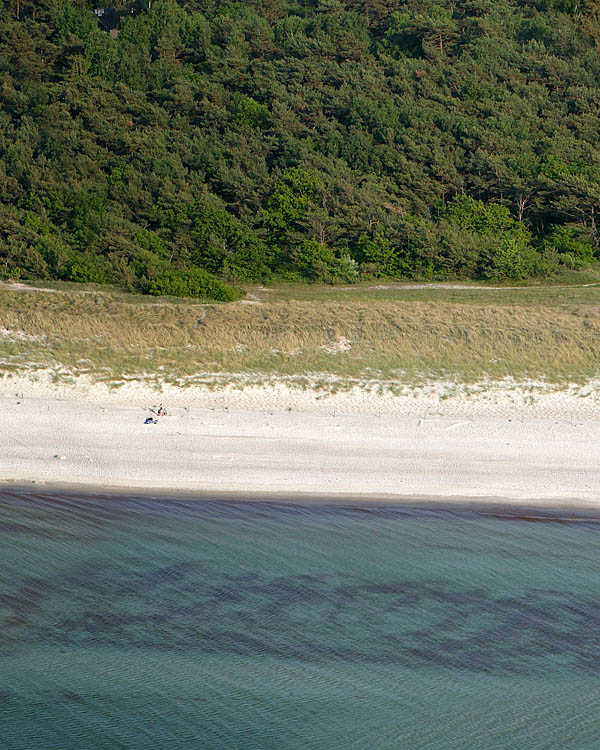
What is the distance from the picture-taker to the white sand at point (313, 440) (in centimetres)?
1044

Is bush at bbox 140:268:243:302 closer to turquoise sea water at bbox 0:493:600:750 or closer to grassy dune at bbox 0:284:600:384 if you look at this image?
grassy dune at bbox 0:284:600:384

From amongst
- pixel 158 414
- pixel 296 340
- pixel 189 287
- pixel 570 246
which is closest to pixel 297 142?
pixel 570 246

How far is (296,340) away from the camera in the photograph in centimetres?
1498

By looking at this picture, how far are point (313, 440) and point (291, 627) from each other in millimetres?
3651

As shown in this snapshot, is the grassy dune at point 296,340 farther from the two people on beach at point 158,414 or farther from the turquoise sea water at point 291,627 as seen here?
the turquoise sea water at point 291,627

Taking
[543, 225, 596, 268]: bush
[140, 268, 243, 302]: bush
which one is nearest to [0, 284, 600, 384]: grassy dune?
[140, 268, 243, 302]: bush

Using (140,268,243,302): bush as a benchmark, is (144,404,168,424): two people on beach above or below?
below

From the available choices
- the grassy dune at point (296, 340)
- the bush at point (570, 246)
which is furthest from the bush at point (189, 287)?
the bush at point (570, 246)

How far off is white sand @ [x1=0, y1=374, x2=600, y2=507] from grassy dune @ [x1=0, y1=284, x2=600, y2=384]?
0.67 m

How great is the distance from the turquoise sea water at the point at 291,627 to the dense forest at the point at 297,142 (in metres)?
11.4

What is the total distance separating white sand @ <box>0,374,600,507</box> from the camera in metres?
10.4

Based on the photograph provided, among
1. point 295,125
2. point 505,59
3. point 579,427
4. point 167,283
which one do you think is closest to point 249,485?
point 579,427

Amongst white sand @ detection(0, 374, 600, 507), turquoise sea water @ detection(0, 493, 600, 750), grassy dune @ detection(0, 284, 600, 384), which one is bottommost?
turquoise sea water @ detection(0, 493, 600, 750)

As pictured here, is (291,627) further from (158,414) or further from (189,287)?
(189,287)
